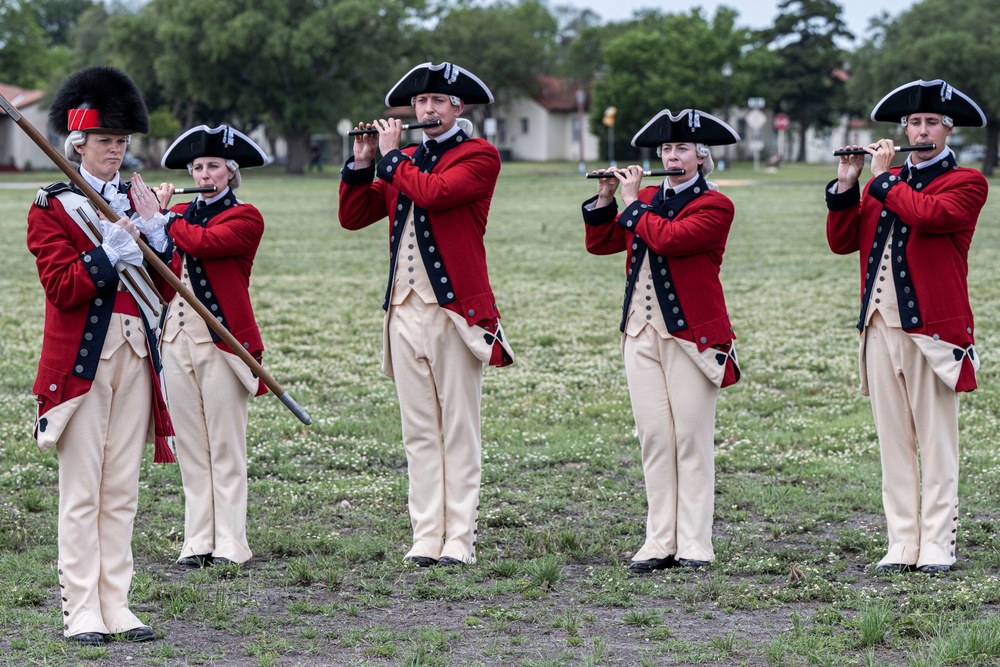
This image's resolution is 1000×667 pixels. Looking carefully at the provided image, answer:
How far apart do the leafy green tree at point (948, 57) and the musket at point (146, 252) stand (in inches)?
1836

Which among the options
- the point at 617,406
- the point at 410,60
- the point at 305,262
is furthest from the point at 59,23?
the point at 617,406

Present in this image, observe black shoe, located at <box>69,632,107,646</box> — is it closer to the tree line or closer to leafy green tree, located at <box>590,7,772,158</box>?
the tree line

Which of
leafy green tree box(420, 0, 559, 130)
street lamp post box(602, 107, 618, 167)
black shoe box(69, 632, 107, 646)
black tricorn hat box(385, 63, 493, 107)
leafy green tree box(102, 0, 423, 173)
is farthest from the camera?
leafy green tree box(420, 0, 559, 130)

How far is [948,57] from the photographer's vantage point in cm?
5059

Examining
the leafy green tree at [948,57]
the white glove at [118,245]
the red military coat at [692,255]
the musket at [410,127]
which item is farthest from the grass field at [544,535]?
the leafy green tree at [948,57]

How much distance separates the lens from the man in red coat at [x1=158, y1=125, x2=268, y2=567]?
6555 millimetres

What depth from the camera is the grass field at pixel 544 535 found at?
215 inches

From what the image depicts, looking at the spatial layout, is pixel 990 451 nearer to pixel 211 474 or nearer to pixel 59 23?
pixel 211 474

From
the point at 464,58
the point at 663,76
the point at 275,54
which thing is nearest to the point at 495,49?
the point at 464,58

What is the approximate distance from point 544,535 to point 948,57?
47.9 metres

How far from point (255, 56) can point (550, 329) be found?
50.4 metres

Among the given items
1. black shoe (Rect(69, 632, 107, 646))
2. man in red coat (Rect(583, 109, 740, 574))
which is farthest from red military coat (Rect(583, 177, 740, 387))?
black shoe (Rect(69, 632, 107, 646))

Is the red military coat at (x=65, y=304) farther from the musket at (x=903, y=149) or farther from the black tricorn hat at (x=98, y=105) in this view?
the musket at (x=903, y=149)

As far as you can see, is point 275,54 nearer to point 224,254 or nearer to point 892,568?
point 224,254
